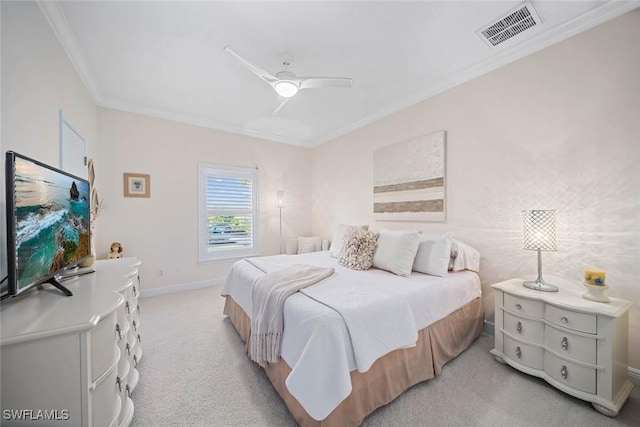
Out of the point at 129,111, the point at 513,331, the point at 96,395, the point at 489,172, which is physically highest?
the point at 129,111

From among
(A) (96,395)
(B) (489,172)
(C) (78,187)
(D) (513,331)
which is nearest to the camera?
(A) (96,395)

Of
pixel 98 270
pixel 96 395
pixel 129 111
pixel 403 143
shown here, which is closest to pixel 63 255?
pixel 98 270

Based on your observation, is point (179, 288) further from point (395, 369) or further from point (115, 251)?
point (395, 369)

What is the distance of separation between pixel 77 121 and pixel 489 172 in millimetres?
4310

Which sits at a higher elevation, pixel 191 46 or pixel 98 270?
pixel 191 46

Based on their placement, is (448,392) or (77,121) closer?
(448,392)

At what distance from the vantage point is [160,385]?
179cm

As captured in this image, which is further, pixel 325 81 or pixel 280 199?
pixel 280 199

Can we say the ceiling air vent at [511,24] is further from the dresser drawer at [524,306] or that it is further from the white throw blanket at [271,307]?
the white throw blanket at [271,307]

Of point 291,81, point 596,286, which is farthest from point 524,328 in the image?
point 291,81

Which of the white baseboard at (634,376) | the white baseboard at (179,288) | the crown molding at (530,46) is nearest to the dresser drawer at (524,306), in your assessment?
the white baseboard at (634,376)

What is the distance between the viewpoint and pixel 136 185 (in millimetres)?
3555

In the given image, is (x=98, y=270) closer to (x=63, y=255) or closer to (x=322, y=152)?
(x=63, y=255)

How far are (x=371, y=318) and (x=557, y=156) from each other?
215cm
